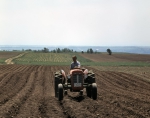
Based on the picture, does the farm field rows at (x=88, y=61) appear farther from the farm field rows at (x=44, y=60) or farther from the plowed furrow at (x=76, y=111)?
the plowed furrow at (x=76, y=111)

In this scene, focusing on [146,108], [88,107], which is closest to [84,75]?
[88,107]

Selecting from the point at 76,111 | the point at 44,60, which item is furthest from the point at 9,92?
the point at 44,60

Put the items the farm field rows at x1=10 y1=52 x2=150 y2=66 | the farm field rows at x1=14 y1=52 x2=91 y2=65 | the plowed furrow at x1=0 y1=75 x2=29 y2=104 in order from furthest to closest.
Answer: the farm field rows at x1=14 y1=52 x2=91 y2=65 < the farm field rows at x1=10 y1=52 x2=150 y2=66 < the plowed furrow at x1=0 y1=75 x2=29 y2=104

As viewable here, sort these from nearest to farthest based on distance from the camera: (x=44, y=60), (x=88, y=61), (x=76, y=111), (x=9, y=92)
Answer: (x=76, y=111) < (x=9, y=92) < (x=88, y=61) < (x=44, y=60)

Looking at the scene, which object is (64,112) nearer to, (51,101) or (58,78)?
(51,101)

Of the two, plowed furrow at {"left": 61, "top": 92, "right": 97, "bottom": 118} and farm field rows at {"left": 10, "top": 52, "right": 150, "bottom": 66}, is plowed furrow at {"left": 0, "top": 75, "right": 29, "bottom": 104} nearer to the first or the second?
plowed furrow at {"left": 61, "top": 92, "right": 97, "bottom": 118}

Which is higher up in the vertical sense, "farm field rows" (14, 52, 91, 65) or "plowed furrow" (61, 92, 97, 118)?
"plowed furrow" (61, 92, 97, 118)

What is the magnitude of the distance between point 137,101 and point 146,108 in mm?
1235

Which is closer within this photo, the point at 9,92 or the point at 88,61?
the point at 9,92

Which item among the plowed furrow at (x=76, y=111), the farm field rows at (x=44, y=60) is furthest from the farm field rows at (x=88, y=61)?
the plowed furrow at (x=76, y=111)

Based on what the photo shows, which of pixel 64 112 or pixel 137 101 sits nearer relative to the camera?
pixel 64 112

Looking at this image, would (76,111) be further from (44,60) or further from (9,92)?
(44,60)

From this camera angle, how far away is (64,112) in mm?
7379

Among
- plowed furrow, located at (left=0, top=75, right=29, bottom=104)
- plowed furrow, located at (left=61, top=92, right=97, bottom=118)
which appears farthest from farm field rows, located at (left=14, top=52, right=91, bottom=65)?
plowed furrow, located at (left=61, top=92, right=97, bottom=118)
